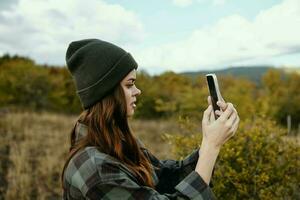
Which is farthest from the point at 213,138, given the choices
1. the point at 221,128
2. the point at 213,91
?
the point at 213,91

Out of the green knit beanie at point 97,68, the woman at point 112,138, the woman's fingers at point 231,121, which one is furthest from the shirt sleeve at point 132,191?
the green knit beanie at point 97,68

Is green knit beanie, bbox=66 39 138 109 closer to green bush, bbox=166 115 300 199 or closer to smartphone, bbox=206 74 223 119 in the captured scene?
smartphone, bbox=206 74 223 119

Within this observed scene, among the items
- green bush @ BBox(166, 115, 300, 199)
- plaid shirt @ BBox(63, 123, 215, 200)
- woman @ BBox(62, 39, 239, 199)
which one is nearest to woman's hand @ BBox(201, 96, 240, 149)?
woman @ BBox(62, 39, 239, 199)

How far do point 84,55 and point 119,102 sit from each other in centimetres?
25

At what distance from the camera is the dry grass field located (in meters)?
7.66

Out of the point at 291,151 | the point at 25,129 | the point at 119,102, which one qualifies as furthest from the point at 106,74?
the point at 25,129

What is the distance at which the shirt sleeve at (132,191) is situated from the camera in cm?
193

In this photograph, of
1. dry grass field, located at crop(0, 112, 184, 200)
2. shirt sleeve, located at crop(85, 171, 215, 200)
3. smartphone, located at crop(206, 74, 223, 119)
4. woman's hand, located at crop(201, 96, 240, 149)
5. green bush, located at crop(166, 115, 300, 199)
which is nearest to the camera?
shirt sleeve, located at crop(85, 171, 215, 200)

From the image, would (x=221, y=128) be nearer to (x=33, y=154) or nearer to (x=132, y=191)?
(x=132, y=191)

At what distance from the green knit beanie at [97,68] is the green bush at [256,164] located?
1975 mm

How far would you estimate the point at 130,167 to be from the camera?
2.08 m

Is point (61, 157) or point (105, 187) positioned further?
point (61, 157)

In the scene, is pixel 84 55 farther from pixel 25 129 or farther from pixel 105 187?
pixel 25 129

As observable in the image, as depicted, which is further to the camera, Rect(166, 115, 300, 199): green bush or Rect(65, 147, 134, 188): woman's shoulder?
Rect(166, 115, 300, 199): green bush
